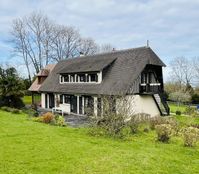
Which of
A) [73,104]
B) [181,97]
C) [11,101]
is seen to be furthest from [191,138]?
[181,97]

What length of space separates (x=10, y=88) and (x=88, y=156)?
21626 mm

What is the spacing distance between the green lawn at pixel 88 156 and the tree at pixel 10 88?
1648cm

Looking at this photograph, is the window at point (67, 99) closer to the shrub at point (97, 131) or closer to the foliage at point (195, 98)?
the shrub at point (97, 131)

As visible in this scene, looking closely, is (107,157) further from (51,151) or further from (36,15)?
(36,15)

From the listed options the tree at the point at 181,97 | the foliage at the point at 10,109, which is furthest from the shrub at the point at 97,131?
the tree at the point at 181,97

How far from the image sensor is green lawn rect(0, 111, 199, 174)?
7.82 metres

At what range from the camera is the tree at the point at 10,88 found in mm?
28172

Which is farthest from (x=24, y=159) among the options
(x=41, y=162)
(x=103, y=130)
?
(x=103, y=130)

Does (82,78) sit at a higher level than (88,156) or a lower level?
higher

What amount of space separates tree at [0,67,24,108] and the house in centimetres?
436

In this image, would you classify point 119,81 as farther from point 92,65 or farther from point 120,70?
point 92,65

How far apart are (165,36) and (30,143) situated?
20764mm

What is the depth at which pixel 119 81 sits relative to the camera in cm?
2238

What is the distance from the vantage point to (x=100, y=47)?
6094cm
